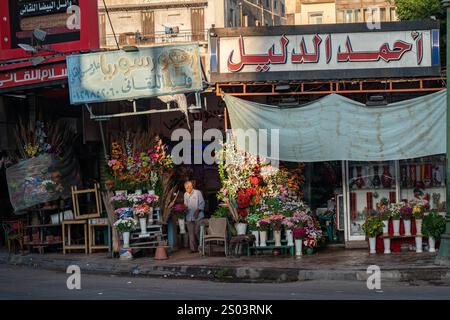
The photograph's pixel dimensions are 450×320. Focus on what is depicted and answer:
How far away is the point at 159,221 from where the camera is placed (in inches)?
728

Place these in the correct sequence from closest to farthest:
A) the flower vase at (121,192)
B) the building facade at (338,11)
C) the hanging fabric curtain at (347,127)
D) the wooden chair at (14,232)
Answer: the hanging fabric curtain at (347,127) < the flower vase at (121,192) < the wooden chair at (14,232) < the building facade at (338,11)

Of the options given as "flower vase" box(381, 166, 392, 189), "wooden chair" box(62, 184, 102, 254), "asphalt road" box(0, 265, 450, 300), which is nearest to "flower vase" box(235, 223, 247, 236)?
"asphalt road" box(0, 265, 450, 300)

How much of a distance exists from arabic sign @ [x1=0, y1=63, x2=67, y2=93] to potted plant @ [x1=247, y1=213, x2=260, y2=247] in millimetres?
5537

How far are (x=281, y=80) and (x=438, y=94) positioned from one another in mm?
3290

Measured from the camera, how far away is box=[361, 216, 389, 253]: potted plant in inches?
659

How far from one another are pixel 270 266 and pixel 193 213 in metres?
3.58

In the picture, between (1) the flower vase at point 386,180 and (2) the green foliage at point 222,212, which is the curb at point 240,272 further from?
(1) the flower vase at point 386,180

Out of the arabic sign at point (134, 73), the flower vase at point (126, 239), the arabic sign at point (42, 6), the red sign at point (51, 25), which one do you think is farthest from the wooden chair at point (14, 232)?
the arabic sign at point (42, 6)

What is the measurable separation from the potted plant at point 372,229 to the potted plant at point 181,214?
14.0 feet

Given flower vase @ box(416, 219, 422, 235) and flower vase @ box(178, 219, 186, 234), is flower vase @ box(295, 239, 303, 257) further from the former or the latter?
flower vase @ box(178, 219, 186, 234)

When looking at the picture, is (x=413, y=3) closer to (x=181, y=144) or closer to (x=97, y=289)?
(x=181, y=144)

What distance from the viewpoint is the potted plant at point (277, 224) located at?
1698cm

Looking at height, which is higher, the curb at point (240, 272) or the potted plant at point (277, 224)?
the potted plant at point (277, 224)
